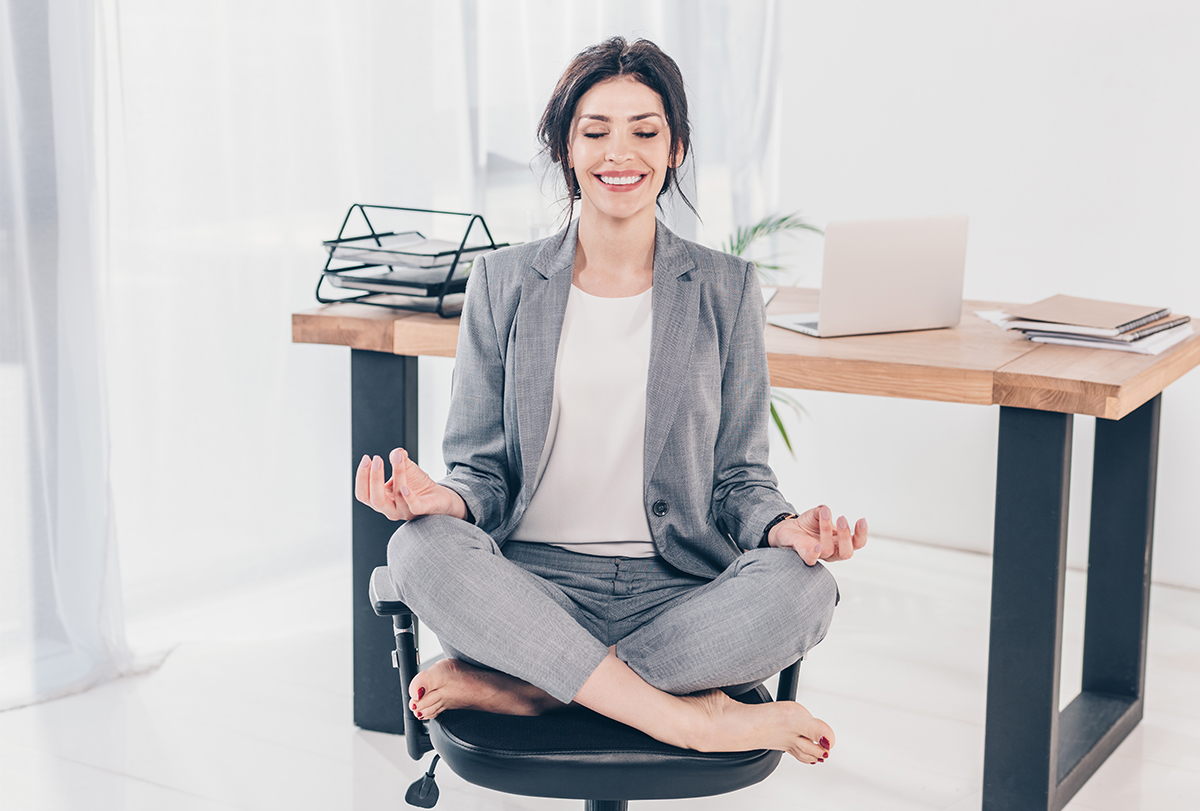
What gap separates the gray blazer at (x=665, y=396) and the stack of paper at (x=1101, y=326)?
624 millimetres

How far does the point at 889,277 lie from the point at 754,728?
103cm

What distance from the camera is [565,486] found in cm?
163

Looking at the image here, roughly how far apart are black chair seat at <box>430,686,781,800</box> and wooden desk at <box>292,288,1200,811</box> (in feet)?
2.40

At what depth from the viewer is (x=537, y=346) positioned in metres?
1.62

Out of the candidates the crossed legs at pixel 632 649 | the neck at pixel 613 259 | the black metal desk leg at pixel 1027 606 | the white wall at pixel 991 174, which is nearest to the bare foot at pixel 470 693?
the crossed legs at pixel 632 649

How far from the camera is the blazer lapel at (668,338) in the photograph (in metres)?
1.59

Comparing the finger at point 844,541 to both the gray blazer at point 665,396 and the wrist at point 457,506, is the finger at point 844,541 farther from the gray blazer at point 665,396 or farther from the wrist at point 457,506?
the wrist at point 457,506

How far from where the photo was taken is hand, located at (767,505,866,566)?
4.52 ft

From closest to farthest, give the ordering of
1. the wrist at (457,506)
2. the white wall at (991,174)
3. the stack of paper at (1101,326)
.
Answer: the wrist at (457,506)
the stack of paper at (1101,326)
the white wall at (991,174)

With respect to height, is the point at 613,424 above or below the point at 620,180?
below

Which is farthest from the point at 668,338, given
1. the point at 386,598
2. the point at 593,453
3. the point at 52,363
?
the point at 52,363

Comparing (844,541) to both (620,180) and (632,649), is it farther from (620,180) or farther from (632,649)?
(620,180)

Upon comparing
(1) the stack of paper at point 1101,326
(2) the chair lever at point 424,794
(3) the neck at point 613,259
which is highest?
(3) the neck at point 613,259

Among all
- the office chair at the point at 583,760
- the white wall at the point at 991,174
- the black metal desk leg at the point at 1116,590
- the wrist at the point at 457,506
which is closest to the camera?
the office chair at the point at 583,760
